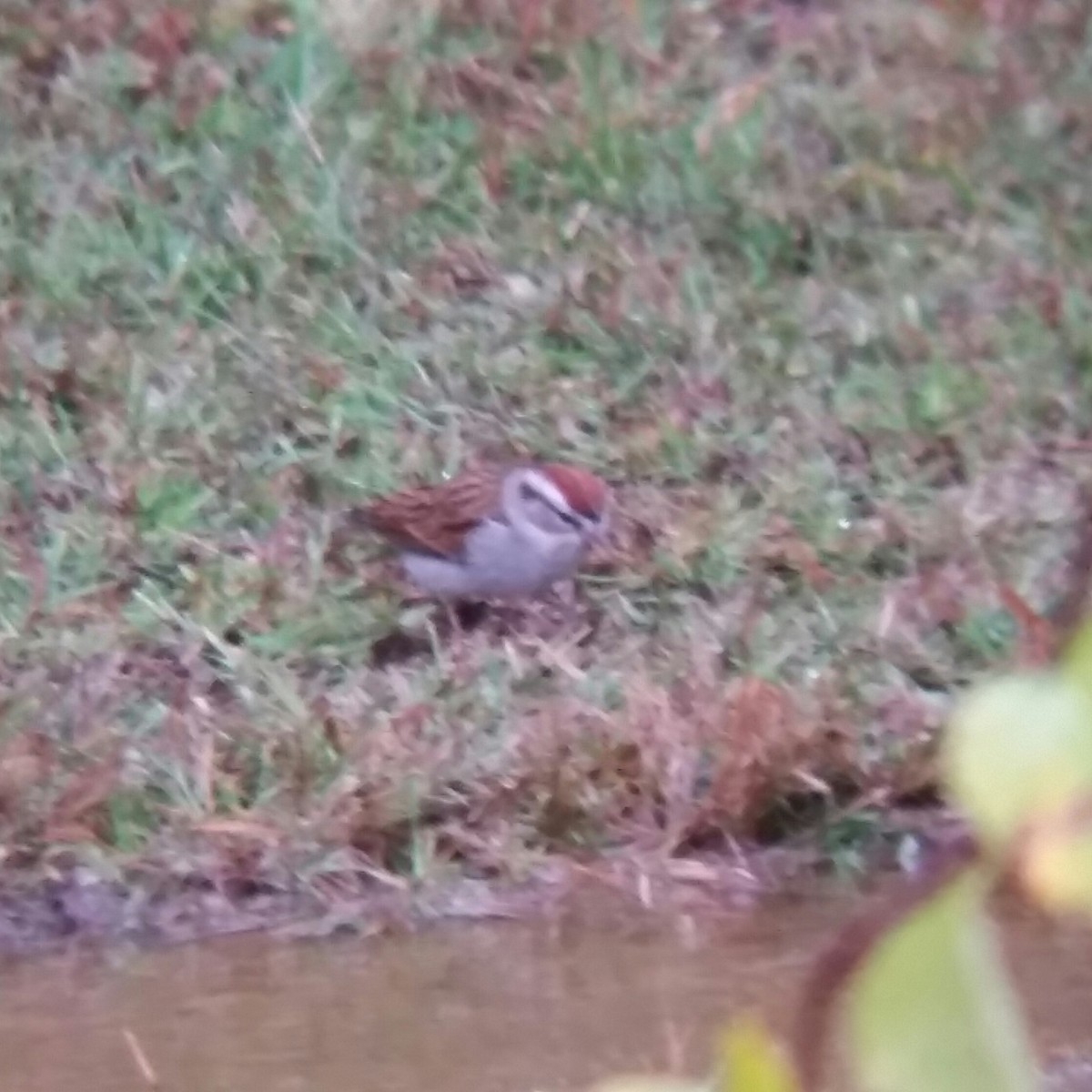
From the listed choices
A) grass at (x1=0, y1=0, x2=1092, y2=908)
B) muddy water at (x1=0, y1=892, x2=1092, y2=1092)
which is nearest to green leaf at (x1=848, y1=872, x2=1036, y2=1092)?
muddy water at (x1=0, y1=892, x2=1092, y2=1092)

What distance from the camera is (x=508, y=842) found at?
7.32 ft

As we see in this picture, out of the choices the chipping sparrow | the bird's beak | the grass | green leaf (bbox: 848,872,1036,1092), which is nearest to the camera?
green leaf (bbox: 848,872,1036,1092)

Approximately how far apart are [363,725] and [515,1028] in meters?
1.12

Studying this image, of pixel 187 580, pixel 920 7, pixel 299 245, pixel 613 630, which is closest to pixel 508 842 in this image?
pixel 613 630

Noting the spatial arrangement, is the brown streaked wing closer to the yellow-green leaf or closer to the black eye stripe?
the black eye stripe

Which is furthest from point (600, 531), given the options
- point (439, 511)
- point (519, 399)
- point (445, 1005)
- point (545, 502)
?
point (445, 1005)

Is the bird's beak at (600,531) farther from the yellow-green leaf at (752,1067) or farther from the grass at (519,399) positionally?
the yellow-green leaf at (752,1067)

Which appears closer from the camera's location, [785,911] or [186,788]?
[785,911]

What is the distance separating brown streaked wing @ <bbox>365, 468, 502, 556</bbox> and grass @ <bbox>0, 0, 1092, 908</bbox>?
10 centimetres

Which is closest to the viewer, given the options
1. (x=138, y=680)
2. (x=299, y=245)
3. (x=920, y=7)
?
(x=138, y=680)

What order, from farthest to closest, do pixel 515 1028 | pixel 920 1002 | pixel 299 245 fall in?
pixel 299 245
pixel 515 1028
pixel 920 1002

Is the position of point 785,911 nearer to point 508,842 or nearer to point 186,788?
point 508,842

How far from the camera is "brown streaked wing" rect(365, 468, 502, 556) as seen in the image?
9.54ft

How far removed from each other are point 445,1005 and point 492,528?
4.42 feet
